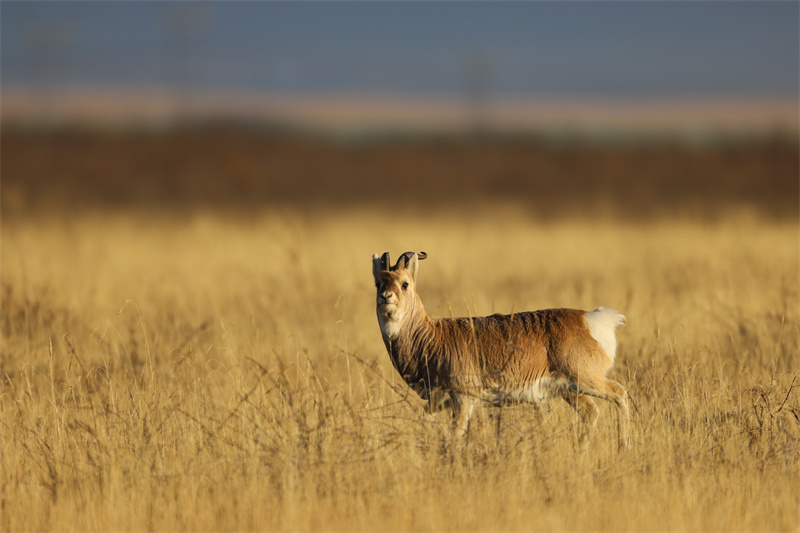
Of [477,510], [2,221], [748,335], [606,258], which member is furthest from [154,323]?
[2,221]

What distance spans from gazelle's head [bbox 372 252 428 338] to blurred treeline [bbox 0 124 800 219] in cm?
1727

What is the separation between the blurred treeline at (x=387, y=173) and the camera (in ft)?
81.8

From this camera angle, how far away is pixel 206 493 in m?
5.04

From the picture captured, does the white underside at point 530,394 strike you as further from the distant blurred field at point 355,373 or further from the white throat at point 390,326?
the white throat at point 390,326

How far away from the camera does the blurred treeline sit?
81.8ft

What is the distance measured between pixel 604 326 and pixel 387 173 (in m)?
25.6

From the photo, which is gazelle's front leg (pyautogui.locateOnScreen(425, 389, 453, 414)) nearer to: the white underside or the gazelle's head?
the white underside

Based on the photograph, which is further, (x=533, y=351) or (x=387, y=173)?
→ (x=387, y=173)

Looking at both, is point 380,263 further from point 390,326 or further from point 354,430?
point 354,430

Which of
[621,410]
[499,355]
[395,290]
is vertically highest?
[395,290]

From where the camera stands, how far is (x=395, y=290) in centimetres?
538

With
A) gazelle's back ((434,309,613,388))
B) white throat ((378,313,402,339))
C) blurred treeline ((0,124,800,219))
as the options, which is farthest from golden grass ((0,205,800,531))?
blurred treeline ((0,124,800,219))

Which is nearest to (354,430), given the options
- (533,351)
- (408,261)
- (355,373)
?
(408,261)

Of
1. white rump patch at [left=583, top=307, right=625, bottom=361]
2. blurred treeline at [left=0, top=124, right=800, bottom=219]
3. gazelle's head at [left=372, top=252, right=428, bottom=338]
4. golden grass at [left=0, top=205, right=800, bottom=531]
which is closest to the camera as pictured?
golden grass at [left=0, top=205, right=800, bottom=531]
